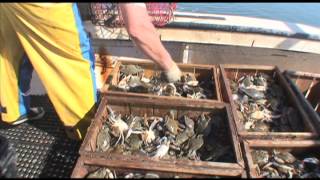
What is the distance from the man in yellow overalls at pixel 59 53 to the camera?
214cm

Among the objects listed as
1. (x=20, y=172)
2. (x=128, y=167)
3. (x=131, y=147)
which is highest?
(x=128, y=167)

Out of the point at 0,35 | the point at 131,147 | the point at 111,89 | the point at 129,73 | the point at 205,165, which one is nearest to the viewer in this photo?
the point at 205,165

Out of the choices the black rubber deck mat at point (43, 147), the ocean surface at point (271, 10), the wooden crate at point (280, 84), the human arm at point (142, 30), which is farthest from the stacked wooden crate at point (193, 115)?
the ocean surface at point (271, 10)

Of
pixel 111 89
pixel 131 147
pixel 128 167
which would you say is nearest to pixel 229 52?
pixel 111 89

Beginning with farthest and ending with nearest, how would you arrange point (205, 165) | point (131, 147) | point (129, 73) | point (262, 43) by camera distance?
point (262, 43) → point (129, 73) → point (131, 147) → point (205, 165)

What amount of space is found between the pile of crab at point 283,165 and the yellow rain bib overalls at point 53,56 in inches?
53.8

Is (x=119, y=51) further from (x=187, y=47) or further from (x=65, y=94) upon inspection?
(x=65, y=94)

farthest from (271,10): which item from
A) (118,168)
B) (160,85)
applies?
(118,168)

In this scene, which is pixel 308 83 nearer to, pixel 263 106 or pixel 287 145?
pixel 263 106

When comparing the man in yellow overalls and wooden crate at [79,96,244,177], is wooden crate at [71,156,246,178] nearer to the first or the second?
wooden crate at [79,96,244,177]

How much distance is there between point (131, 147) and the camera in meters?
2.33

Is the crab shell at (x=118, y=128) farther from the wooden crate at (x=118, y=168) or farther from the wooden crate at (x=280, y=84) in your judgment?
the wooden crate at (x=280, y=84)

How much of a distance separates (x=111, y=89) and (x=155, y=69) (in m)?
0.51

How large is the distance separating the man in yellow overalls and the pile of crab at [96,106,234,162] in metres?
0.31
